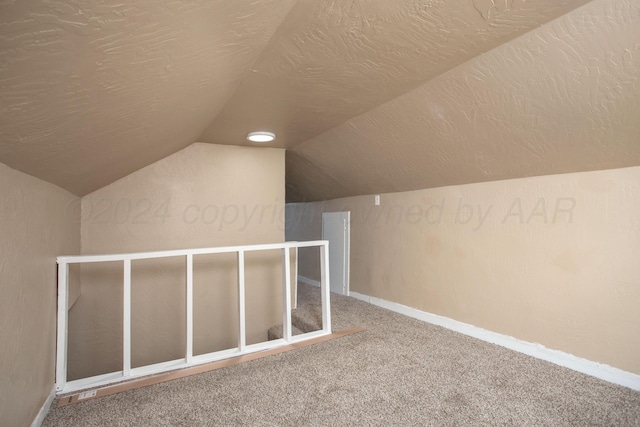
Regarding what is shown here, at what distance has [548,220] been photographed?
2.42 meters

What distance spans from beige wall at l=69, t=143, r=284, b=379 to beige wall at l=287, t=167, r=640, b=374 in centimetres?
155

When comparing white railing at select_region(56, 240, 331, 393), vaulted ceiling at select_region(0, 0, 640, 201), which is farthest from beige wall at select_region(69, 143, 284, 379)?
white railing at select_region(56, 240, 331, 393)

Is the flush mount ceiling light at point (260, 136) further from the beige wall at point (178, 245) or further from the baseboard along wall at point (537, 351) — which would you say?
the baseboard along wall at point (537, 351)

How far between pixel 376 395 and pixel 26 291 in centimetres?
190

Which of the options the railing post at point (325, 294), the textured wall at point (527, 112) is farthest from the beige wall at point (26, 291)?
the textured wall at point (527, 112)

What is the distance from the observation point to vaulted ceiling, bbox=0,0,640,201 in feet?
2.85

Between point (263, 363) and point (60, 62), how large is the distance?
2.17 m

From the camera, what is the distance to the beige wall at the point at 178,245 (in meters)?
2.93

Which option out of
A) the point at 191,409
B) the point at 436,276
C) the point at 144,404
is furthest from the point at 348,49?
the point at 436,276

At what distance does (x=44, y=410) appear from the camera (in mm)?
1730

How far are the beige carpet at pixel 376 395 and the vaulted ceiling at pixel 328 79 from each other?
139 cm

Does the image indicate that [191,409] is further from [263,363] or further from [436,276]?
[436,276]

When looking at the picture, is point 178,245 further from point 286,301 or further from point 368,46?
point 368,46


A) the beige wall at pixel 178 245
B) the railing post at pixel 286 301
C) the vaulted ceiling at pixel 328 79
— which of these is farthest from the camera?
the beige wall at pixel 178 245
